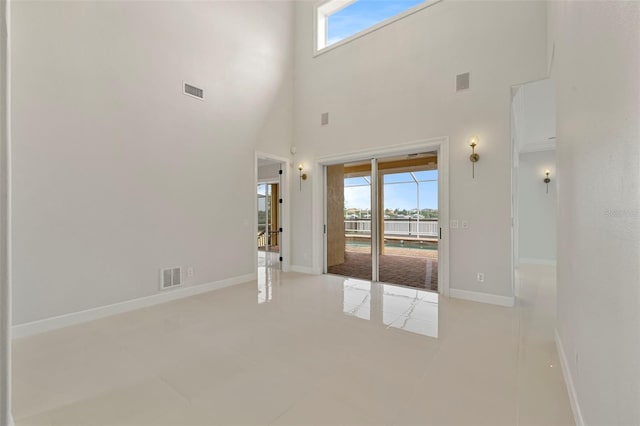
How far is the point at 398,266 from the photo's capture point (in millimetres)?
5902

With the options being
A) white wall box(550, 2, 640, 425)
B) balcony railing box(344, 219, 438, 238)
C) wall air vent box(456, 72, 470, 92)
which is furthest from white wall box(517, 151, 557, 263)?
white wall box(550, 2, 640, 425)

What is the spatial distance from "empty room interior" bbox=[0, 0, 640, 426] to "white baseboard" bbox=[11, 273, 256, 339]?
0.02 meters

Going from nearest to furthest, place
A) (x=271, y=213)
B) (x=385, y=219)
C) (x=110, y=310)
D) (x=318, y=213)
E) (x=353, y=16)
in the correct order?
(x=110, y=310), (x=385, y=219), (x=353, y=16), (x=318, y=213), (x=271, y=213)

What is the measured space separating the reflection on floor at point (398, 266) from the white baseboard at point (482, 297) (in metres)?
0.50

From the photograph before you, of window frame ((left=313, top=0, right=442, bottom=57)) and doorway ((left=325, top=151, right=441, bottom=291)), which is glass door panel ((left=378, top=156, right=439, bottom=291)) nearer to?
doorway ((left=325, top=151, right=441, bottom=291))

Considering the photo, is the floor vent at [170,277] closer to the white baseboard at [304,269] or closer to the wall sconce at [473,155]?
the white baseboard at [304,269]

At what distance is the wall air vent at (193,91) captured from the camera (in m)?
4.34

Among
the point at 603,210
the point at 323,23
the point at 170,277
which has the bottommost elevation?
the point at 170,277

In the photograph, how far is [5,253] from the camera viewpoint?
0.80 m

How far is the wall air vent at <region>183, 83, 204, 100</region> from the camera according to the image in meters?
4.34

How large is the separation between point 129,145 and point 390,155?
396 centimetres

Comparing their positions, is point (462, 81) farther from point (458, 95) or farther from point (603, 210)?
point (603, 210)

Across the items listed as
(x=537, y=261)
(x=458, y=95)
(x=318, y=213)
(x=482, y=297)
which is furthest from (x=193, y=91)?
(x=537, y=261)

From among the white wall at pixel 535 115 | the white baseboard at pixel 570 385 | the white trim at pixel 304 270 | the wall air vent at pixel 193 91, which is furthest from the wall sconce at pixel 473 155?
the wall air vent at pixel 193 91
